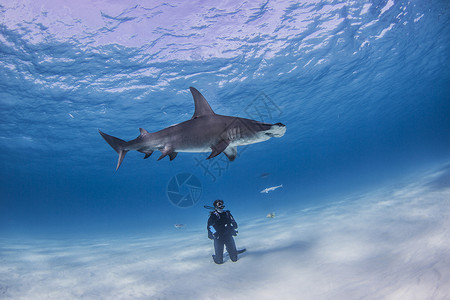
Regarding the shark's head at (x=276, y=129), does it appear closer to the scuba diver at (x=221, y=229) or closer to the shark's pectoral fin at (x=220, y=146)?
the shark's pectoral fin at (x=220, y=146)

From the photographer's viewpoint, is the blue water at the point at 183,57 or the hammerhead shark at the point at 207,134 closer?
the hammerhead shark at the point at 207,134

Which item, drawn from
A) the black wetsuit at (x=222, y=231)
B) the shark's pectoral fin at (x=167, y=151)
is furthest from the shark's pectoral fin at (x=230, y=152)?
the black wetsuit at (x=222, y=231)

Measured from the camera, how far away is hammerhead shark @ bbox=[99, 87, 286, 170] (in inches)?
128

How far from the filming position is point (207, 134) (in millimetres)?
3438

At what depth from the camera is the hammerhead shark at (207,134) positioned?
10.7 feet

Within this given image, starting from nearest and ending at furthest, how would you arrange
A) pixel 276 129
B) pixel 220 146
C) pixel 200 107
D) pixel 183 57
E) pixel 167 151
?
pixel 276 129, pixel 220 146, pixel 167 151, pixel 200 107, pixel 183 57

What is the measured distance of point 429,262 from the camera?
393 cm

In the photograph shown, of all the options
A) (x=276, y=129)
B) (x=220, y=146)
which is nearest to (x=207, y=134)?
(x=220, y=146)

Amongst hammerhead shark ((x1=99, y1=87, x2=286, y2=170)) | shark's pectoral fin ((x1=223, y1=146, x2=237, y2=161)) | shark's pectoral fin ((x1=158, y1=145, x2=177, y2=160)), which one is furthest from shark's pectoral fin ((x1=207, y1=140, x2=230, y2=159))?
shark's pectoral fin ((x1=158, y1=145, x2=177, y2=160))

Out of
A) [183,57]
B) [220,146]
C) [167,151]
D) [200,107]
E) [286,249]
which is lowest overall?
[286,249]

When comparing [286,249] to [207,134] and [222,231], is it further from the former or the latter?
[207,134]

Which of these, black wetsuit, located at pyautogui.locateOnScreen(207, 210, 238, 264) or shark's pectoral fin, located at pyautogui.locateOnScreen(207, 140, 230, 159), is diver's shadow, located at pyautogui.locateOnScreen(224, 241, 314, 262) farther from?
shark's pectoral fin, located at pyautogui.locateOnScreen(207, 140, 230, 159)

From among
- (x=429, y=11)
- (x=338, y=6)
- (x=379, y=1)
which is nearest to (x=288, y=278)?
(x=338, y=6)

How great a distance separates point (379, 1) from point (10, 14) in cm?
1888
